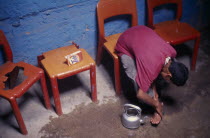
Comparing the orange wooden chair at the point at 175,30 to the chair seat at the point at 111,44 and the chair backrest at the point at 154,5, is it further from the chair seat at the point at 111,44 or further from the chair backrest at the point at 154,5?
the chair seat at the point at 111,44

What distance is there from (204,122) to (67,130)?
1.64 m

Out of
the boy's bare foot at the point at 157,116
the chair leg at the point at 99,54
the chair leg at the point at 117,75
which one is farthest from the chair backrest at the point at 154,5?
the boy's bare foot at the point at 157,116

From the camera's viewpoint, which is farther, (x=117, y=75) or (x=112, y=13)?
(x=112, y=13)

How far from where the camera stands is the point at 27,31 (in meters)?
3.18

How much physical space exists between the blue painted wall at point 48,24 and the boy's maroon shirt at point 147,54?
2.84 feet

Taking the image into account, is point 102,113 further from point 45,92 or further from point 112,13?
point 112,13

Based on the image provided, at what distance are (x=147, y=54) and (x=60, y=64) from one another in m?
1.00

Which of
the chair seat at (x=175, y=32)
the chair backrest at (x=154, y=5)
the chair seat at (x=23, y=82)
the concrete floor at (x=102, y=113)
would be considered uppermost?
the chair backrest at (x=154, y=5)

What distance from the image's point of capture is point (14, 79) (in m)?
3.20

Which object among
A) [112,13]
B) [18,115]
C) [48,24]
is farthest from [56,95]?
[112,13]

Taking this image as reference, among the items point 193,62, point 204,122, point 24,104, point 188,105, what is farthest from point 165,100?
point 24,104

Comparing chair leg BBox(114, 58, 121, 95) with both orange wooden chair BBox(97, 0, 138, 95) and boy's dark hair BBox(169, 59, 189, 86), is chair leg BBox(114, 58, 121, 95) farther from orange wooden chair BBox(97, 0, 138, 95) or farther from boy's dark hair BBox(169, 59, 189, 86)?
boy's dark hair BBox(169, 59, 189, 86)

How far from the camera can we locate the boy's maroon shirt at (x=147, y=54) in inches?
105

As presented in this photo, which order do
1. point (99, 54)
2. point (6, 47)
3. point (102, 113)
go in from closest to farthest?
point (6, 47) < point (102, 113) < point (99, 54)
